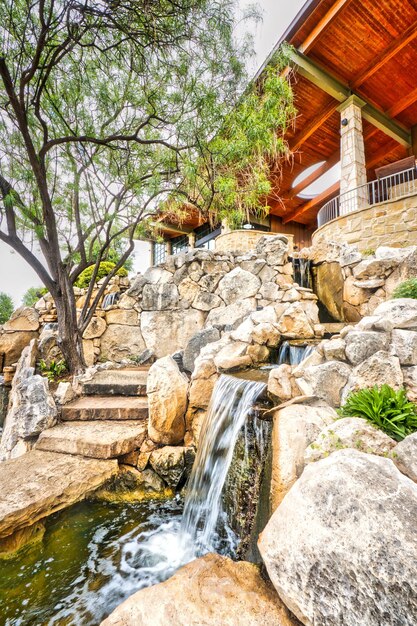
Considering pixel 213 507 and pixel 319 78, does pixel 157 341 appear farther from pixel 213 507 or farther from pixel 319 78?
pixel 319 78

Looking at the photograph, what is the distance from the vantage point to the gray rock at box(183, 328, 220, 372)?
15.7ft

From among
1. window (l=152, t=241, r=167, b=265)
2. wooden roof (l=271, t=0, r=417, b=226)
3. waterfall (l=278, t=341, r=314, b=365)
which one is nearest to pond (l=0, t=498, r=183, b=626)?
waterfall (l=278, t=341, r=314, b=365)

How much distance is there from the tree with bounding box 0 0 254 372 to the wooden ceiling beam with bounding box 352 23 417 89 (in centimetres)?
672

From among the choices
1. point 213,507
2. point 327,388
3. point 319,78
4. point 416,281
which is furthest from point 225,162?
point 319,78

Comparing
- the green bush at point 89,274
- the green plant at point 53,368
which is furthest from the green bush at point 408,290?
the green bush at point 89,274

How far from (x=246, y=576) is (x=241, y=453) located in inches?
42.6

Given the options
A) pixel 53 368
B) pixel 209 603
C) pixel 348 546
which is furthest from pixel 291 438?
pixel 53 368

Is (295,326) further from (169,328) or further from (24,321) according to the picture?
(24,321)

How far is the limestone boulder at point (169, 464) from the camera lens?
3.36 m

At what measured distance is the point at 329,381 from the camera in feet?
8.27

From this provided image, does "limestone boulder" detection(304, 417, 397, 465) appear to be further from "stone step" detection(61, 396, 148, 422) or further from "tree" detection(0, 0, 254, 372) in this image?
"tree" detection(0, 0, 254, 372)

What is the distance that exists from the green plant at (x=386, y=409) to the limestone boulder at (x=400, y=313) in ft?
2.64

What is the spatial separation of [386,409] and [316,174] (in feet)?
45.7

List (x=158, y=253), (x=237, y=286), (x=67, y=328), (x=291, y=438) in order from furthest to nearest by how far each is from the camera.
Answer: (x=158, y=253) < (x=237, y=286) < (x=67, y=328) < (x=291, y=438)
